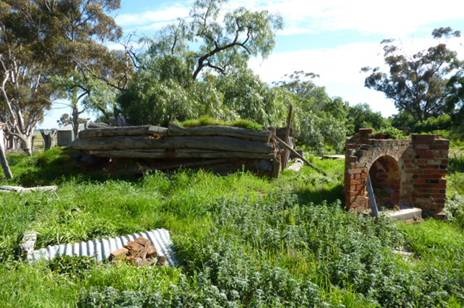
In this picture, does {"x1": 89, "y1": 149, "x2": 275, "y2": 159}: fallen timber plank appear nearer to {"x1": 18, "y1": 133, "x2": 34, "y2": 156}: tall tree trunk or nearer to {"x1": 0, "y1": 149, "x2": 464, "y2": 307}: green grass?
{"x1": 0, "y1": 149, "x2": 464, "y2": 307}: green grass

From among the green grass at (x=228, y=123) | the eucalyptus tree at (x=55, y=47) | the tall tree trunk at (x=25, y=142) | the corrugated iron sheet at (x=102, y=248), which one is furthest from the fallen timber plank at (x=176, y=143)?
the tall tree trunk at (x=25, y=142)

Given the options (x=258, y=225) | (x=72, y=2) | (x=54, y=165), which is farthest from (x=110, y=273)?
(x=72, y=2)

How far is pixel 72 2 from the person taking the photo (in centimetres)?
2686

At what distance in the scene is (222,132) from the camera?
11.6m

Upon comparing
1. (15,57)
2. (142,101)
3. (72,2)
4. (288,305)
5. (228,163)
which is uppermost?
(72,2)

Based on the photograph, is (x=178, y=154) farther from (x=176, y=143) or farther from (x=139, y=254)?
(x=139, y=254)

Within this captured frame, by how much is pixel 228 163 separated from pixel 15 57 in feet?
69.8

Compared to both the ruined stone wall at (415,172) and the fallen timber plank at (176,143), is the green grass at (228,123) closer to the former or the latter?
the fallen timber plank at (176,143)

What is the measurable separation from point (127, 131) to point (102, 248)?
245 inches

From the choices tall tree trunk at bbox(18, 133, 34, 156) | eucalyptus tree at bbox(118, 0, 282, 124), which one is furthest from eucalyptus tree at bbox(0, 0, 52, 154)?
eucalyptus tree at bbox(118, 0, 282, 124)

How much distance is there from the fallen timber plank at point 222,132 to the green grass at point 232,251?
157 centimetres

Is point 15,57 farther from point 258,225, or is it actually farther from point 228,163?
point 258,225

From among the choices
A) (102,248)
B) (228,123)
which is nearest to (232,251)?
(102,248)

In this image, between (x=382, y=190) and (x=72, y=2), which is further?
(x=72, y=2)
